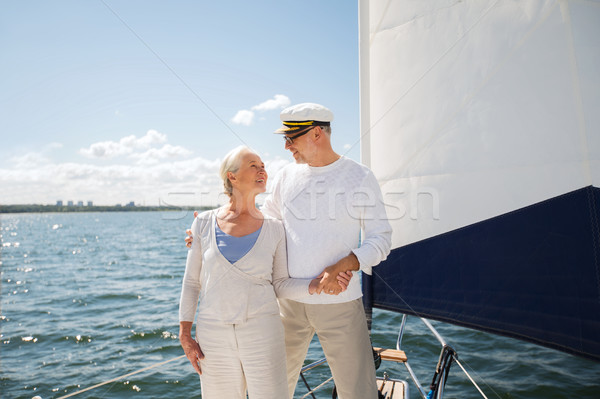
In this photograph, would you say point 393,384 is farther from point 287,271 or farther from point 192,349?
point 192,349

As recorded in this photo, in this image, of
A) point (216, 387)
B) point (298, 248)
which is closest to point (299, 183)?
point (298, 248)

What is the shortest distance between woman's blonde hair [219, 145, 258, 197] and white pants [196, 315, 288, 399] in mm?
637

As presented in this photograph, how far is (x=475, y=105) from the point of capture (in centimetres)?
188

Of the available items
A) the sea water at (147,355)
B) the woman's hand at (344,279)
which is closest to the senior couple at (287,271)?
the woman's hand at (344,279)

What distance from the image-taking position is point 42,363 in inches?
288

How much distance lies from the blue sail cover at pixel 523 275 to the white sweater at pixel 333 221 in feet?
1.55

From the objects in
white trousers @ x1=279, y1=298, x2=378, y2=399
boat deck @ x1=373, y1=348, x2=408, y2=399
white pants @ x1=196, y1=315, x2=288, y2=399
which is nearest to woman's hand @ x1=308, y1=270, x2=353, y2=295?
white trousers @ x1=279, y1=298, x2=378, y2=399

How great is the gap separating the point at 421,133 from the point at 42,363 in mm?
8177

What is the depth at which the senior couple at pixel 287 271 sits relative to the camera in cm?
177

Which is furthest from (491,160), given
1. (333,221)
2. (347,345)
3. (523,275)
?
(347,345)

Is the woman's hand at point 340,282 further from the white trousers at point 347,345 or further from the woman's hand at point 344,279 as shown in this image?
the white trousers at point 347,345

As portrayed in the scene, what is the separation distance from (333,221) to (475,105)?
0.86 metres

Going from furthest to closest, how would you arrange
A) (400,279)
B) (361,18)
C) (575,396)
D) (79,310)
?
(79,310), (575,396), (361,18), (400,279)

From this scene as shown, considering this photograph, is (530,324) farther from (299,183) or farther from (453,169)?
(299,183)
